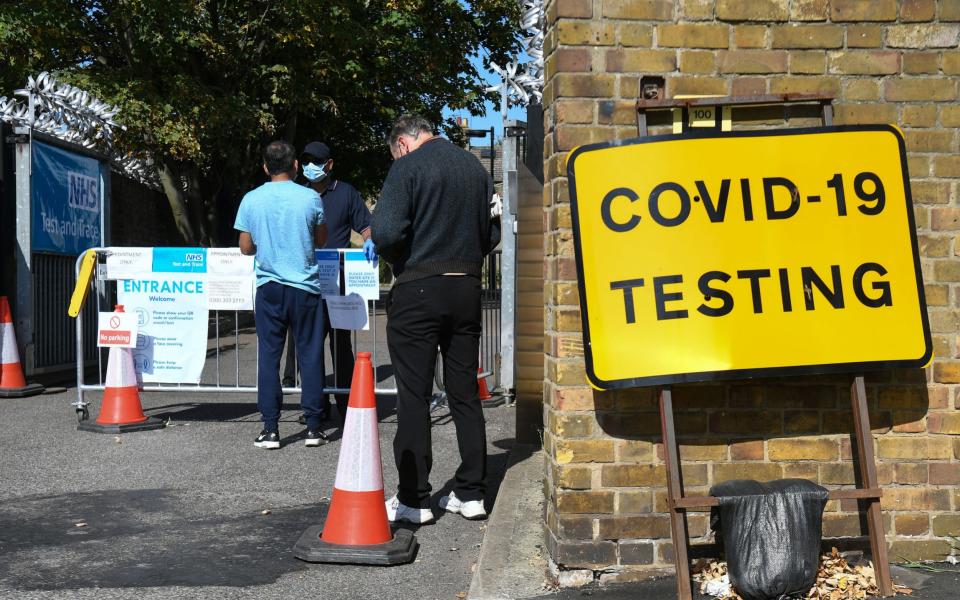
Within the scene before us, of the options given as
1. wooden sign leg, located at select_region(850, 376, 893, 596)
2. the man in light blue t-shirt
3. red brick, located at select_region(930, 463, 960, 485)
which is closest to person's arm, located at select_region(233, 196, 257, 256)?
the man in light blue t-shirt

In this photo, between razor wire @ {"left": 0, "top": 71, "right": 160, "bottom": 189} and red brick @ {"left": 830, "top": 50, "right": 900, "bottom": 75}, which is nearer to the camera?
red brick @ {"left": 830, "top": 50, "right": 900, "bottom": 75}

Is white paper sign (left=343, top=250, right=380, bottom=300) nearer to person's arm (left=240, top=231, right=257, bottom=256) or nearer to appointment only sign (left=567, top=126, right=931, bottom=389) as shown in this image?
person's arm (left=240, top=231, right=257, bottom=256)

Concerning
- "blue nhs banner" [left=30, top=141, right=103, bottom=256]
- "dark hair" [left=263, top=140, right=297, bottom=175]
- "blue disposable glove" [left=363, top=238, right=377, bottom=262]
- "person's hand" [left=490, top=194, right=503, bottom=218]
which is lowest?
"person's hand" [left=490, top=194, right=503, bottom=218]

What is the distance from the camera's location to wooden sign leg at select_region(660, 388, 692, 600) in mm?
3879

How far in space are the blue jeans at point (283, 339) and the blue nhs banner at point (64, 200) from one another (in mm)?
4583

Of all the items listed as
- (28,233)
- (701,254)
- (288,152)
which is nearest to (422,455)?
(701,254)

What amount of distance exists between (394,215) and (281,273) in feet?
7.06

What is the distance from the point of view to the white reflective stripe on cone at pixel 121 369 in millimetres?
8047

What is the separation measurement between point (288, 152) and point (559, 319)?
139 inches

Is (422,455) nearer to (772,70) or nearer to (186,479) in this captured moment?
(186,479)

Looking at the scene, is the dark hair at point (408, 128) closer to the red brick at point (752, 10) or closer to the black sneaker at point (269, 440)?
the red brick at point (752, 10)

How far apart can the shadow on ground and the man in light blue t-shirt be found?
127 centimetres

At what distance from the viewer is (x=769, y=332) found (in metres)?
4.03

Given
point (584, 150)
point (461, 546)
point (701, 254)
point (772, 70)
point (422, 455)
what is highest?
point (772, 70)
